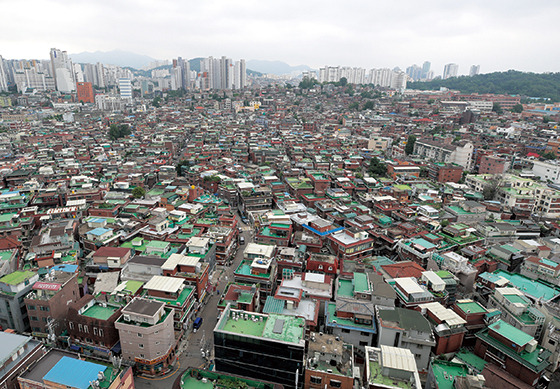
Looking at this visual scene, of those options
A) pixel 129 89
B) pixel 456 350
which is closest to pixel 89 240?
pixel 456 350

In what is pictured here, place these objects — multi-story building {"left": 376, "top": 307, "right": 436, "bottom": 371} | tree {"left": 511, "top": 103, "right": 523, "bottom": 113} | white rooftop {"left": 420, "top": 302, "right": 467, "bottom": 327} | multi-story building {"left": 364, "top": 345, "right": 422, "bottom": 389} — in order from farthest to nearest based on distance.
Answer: tree {"left": 511, "top": 103, "right": 523, "bottom": 113}, white rooftop {"left": 420, "top": 302, "right": 467, "bottom": 327}, multi-story building {"left": 376, "top": 307, "right": 436, "bottom": 371}, multi-story building {"left": 364, "top": 345, "right": 422, "bottom": 389}

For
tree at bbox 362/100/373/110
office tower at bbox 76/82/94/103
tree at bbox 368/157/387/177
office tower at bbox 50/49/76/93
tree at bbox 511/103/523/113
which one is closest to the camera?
tree at bbox 368/157/387/177

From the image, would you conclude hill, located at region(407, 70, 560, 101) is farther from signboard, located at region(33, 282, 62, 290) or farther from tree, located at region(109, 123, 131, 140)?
signboard, located at region(33, 282, 62, 290)

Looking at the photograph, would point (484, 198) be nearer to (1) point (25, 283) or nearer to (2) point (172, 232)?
(2) point (172, 232)

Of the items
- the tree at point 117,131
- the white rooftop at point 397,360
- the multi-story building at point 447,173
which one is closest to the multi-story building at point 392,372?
the white rooftop at point 397,360

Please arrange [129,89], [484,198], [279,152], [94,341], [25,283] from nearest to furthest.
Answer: [94,341] < [25,283] < [484,198] < [279,152] < [129,89]

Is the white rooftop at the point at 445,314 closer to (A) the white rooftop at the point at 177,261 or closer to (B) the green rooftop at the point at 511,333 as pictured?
(B) the green rooftop at the point at 511,333

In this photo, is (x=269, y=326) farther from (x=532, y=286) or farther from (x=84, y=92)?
(x=84, y=92)

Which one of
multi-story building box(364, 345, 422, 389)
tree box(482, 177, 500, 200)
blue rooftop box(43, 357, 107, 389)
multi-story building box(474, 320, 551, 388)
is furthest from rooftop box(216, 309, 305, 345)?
tree box(482, 177, 500, 200)
